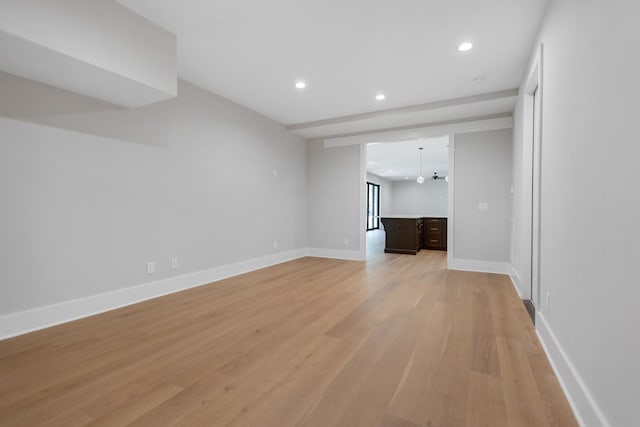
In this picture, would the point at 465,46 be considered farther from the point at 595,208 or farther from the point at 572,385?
the point at 572,385

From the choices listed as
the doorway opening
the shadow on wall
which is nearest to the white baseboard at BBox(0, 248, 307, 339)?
the shadow on wall

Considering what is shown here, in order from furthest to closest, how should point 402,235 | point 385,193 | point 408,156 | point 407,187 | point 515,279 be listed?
1. point 407,187
2. point 385,193
3. point 408,156
4. point 402,235
5. point 515,279

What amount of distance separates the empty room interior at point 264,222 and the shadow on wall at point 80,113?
21 millimetres

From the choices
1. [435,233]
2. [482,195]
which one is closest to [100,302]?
[482,195]

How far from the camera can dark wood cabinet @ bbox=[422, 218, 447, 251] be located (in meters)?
7.52

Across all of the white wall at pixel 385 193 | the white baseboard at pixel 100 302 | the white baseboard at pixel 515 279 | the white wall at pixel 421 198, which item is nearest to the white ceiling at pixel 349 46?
the white baseboard at pixel 515 279

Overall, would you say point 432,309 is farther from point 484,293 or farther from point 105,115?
point 105,115

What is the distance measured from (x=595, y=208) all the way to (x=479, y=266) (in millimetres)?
4010

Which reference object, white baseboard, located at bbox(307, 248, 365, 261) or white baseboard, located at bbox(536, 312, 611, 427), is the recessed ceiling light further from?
white baseboard, located at bbox(307, 248, 365, 261)

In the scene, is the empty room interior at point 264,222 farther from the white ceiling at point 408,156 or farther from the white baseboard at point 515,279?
the white ceiling at point 408,156

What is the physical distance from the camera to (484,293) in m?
3.61

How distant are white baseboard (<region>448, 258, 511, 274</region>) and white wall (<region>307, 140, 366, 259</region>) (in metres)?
1.79

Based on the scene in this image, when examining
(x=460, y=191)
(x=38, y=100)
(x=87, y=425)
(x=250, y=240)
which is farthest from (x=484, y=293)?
(x=38, y=100)

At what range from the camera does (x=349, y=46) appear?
9.88ft
